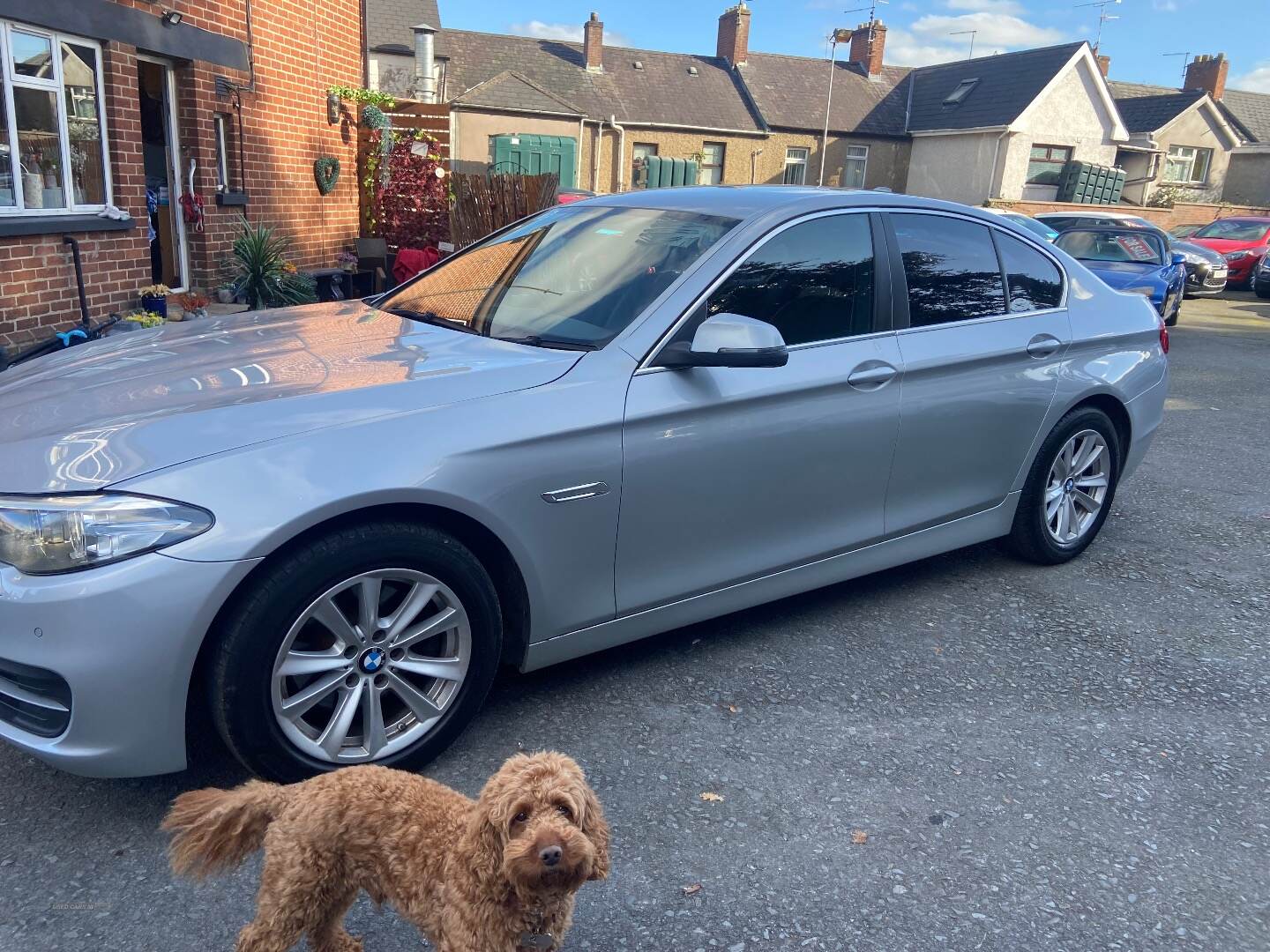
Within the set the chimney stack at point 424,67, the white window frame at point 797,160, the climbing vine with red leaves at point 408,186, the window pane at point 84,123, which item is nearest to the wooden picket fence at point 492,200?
the climbing vine with red leaves at point 408,186

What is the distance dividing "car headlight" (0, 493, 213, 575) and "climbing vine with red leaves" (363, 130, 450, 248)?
1018 cm

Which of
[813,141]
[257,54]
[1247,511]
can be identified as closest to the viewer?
[1247,511]

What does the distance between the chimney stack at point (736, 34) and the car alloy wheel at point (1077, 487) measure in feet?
124

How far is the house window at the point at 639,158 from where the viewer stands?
115 ft

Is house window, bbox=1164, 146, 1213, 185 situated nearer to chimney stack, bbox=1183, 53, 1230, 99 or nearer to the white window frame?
chimney stack, bbox=1183, 53, 1230, 99

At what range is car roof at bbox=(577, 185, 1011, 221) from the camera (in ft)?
12.0

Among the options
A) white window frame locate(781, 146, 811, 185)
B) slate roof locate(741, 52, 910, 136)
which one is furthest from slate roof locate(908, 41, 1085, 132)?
white window frame locate(781, 146, 811, 185)

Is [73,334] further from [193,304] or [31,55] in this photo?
[31,55]

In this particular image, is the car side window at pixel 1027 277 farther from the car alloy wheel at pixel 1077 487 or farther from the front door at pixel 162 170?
the front door at pixel 162 170

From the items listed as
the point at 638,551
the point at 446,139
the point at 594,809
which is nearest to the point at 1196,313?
the point at 446,139

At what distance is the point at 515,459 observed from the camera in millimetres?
2795

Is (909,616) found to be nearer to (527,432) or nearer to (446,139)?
(527,432)

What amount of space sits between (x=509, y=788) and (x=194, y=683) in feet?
3.68

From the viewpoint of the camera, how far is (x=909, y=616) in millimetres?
4129
